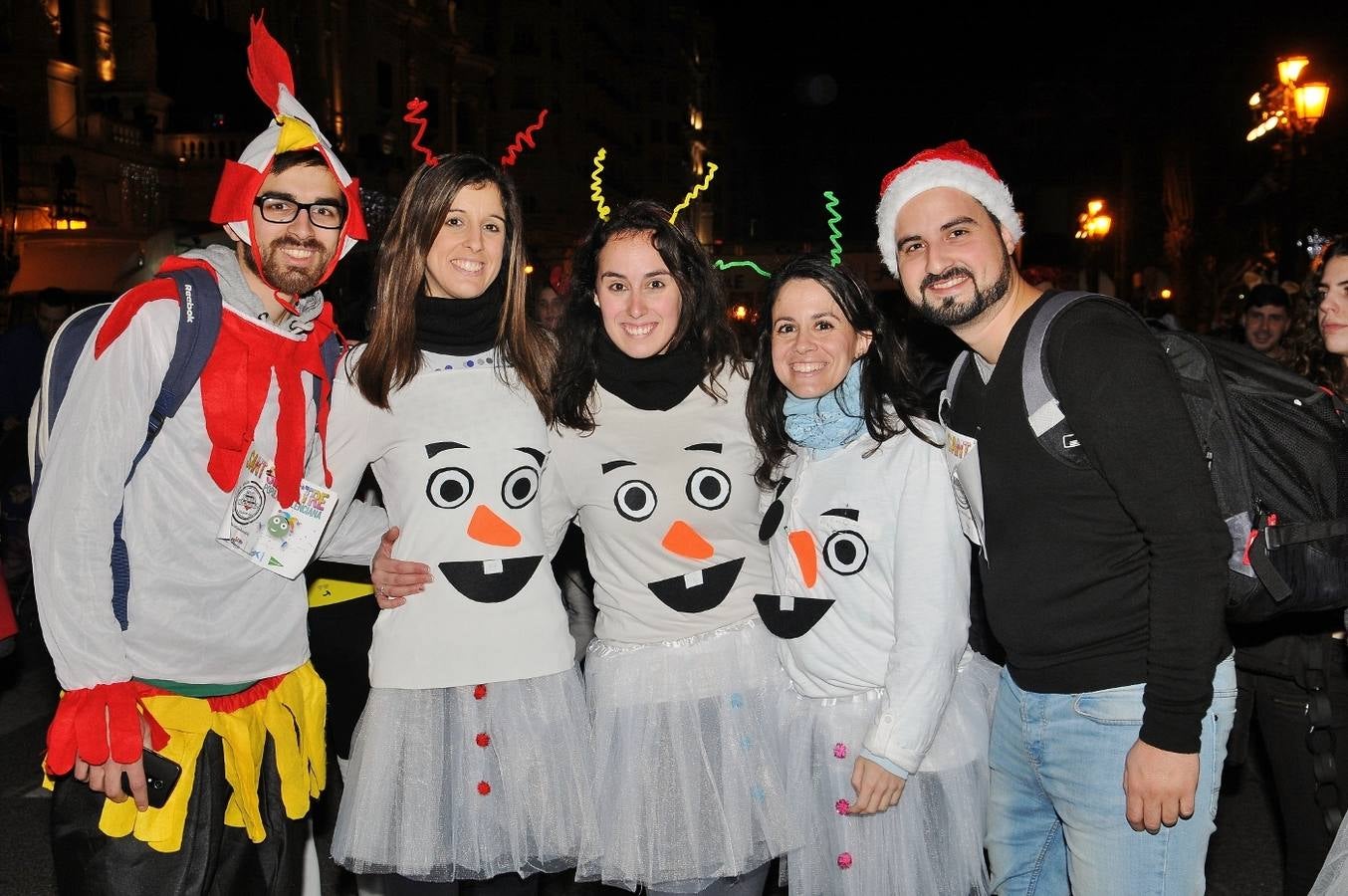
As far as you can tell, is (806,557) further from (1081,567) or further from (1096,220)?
(1096,220)

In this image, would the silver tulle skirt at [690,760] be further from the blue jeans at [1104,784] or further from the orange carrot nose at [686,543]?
the blue jeans at [1104,784]

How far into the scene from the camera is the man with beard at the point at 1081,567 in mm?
2406

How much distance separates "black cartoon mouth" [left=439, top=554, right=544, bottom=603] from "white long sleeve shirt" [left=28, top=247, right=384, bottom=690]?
1.51ft

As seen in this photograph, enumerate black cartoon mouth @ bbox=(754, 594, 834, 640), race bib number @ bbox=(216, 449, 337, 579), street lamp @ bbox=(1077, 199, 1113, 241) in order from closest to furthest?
race bib number @ bbox=(216, 449, 337, 579) → black cartoon mouth @ bbox=(754, 594, 834, 640) → street lamp @ bbox=(1077, 199, 1113, 241)

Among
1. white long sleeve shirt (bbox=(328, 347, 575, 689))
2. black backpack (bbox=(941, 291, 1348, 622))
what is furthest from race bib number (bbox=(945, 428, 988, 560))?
white long sleeve shirt (bbox=(328, 347, 575, 689))

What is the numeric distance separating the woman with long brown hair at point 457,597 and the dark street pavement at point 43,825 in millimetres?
2433

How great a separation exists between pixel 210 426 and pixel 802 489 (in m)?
1.69

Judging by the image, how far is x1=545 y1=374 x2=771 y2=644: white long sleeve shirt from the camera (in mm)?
3287

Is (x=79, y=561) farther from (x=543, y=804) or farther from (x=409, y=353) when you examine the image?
(x=543, y=804)

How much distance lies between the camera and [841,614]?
10.2ft

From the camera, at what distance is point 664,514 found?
3.29m

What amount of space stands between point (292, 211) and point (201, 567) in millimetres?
1068

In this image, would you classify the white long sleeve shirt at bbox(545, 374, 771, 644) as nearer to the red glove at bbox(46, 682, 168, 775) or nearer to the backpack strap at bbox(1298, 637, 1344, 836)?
the red glove at bbox(46, 682, 168, 775)

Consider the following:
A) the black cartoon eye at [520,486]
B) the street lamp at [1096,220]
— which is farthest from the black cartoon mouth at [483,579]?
the street lamp at [1096,220]
